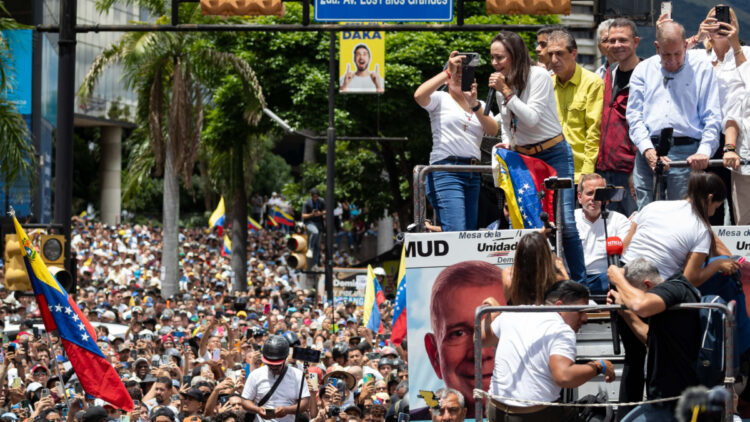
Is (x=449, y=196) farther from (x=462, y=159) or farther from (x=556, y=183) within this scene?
(x=556, y=183)

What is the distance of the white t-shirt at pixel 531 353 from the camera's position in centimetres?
588

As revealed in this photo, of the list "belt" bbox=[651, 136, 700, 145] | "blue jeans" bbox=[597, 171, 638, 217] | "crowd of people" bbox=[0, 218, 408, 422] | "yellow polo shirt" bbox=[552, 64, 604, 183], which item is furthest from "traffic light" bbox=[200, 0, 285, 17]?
"belt" bbox=[651, 136, 700, 145]

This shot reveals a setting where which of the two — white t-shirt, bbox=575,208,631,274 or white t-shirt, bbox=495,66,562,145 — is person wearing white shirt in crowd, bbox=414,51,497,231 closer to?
white t-shirt, bbox=495,66,562,145

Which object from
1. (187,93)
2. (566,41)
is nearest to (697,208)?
(566,41)

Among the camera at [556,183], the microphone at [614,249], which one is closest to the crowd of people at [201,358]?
the microphone at [614,249]

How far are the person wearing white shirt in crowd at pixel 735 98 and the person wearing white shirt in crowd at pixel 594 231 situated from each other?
0.86 metres

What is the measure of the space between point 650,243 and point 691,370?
1.20 metres

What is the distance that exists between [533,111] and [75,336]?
613 centimetres

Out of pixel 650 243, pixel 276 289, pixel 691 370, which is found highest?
pixel 650 243

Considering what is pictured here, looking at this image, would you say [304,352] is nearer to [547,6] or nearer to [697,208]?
[697,208]

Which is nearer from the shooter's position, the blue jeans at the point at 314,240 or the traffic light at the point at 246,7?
the traffic light at the point at 246,7

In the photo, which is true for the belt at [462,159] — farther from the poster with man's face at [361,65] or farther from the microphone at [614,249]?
the poster with man's face at [361,65]

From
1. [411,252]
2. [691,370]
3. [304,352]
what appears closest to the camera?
[691,370]

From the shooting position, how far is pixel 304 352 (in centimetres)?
977
